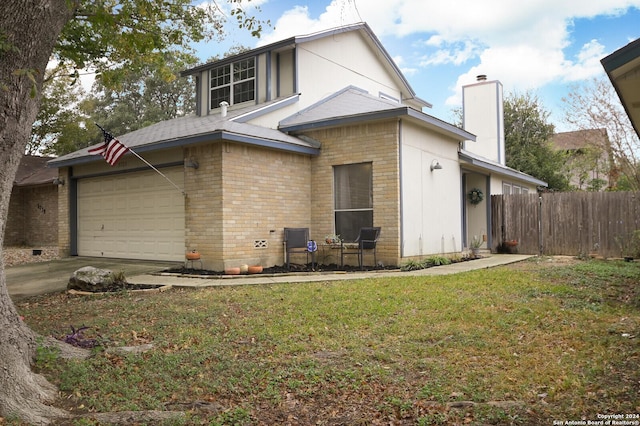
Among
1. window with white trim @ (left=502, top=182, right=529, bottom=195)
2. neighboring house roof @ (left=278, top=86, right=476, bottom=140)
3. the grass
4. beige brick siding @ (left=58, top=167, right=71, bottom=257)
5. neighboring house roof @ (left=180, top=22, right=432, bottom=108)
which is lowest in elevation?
the grass

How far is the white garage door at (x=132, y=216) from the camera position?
38.3ft

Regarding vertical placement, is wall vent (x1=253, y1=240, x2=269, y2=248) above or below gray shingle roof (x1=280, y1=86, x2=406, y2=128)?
below

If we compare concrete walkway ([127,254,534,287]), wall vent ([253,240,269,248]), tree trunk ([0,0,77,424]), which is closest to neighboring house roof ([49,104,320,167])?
wall vent ([253,240,269,248])

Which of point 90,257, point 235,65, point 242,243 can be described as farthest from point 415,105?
point 90,257

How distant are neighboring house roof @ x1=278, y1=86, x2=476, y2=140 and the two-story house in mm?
37

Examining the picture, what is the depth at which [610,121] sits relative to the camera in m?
23.0

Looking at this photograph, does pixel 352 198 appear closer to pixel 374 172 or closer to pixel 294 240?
pixel 374 172

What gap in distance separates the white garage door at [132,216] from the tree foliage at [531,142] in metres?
22.4

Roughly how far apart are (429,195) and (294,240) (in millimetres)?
3757

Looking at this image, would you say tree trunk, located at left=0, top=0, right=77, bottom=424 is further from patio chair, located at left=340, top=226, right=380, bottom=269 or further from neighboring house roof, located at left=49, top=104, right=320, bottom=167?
patio chair, located at left=340, top=226, right=380, bottom=269

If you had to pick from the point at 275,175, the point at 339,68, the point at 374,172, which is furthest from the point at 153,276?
the point at 339,68

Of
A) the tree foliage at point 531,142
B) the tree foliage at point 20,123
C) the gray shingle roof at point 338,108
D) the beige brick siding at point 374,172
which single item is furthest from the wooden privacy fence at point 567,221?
the tree foliage at point 20,123

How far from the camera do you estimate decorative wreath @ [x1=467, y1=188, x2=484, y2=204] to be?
16.0 m

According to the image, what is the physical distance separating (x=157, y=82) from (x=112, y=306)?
100 feet
